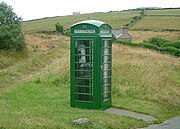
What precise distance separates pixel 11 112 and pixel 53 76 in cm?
749

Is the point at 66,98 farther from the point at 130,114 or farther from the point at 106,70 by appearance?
the point at 130,114

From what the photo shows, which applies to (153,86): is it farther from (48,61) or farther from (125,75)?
(48,61)

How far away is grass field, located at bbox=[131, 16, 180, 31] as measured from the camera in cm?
7300

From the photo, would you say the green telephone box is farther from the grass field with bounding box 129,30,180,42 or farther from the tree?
the grass field with bounding box 129,30,180,42

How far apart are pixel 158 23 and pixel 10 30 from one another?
54.9m

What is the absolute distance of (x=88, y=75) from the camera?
39.2ft

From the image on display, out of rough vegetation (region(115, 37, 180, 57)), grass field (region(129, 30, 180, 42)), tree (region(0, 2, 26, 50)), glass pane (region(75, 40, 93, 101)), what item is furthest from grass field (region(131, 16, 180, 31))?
glass pane (region(75, 40, 93, 101))

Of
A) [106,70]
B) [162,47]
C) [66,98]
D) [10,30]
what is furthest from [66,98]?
[162,47]

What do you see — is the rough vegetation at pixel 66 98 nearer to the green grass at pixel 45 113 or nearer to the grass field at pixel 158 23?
the green grass at pixel 45 113

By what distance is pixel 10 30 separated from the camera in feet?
84.6

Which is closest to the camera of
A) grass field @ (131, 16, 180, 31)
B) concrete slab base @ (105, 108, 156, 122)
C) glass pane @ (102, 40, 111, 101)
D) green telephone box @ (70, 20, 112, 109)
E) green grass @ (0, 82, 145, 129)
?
green grass @ (0, 82, 145, 129)

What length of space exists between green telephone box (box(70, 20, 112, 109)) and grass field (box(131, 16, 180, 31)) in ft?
199

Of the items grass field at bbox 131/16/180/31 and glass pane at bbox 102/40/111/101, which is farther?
grass field at bbox 131/16/180/31

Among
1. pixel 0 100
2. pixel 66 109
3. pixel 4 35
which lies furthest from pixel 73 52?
pixel 4 35
